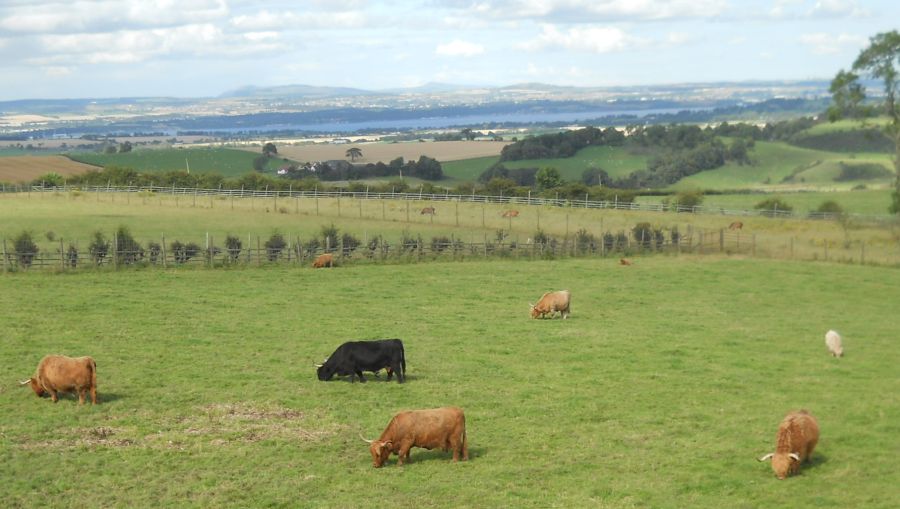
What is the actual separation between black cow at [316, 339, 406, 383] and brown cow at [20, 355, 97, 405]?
4.56 metres

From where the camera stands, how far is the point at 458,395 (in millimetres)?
19812

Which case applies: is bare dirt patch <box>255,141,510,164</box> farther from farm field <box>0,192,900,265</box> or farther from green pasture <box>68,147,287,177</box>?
farm field <box>0,192,900,265</box>

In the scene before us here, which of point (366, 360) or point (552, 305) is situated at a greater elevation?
point (366, 360)

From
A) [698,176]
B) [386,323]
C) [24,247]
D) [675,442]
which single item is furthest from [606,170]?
[675,442]

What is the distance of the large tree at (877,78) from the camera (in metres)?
56.9

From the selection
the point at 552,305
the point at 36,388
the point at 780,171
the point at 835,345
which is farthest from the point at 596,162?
the point at 36,388

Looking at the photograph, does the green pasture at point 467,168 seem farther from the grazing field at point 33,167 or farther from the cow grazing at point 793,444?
the cow grazing at point 793,444

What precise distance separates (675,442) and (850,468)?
2779 millimetres

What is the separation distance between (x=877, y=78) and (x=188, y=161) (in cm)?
10012

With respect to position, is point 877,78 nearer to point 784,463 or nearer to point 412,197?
point 412,197

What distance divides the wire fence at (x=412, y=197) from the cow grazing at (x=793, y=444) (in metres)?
50.1

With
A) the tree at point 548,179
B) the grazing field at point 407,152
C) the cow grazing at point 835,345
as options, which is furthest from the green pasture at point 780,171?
the cow grazing at point 835,345

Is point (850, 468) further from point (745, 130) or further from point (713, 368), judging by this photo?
point (745, 130)

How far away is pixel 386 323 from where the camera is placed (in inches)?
1102
